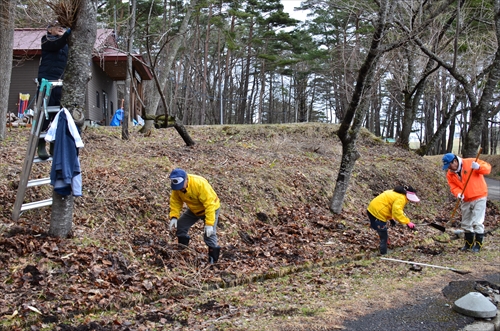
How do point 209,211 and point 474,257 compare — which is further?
point 474,257

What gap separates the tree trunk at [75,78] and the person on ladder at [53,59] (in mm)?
246

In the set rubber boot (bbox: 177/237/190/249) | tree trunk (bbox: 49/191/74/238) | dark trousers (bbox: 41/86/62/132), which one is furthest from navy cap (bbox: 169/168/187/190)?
dark trousers (bbox: 41/86/62/132)

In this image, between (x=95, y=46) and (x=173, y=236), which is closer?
(x=173, y=236)

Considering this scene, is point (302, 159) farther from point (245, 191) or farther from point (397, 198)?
Result: point (397, 198)

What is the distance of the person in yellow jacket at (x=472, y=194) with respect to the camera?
8.14 metres

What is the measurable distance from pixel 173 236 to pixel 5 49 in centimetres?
713

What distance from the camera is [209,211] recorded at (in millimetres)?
6230

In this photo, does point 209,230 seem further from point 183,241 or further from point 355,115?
point 355,115

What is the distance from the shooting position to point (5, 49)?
413 inches

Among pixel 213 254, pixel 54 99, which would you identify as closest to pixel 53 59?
pixel 54 99

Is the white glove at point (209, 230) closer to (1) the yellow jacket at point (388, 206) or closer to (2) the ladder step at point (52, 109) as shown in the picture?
(2) the ladder step at point (52, 109)

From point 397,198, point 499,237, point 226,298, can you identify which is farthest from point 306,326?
point 499,237

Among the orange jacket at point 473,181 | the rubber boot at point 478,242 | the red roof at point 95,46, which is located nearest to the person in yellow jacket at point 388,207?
the orange jacket at point 473,181

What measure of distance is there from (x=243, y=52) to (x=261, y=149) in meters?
24.7
